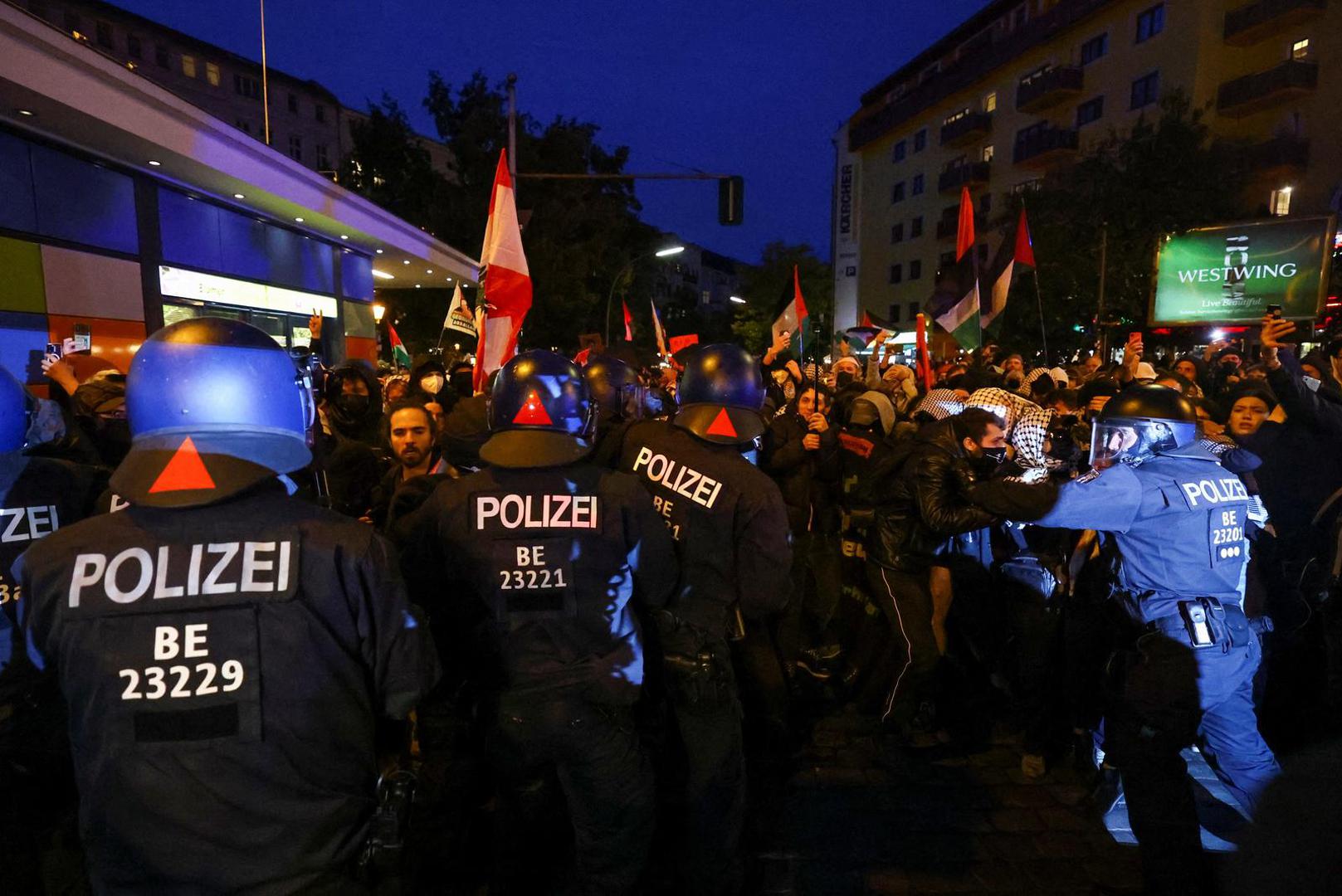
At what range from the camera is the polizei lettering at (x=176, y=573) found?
5.54 ft

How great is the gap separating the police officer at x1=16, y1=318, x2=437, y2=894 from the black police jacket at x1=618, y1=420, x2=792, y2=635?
5.57 feet

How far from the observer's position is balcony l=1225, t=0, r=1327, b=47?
2548 cm

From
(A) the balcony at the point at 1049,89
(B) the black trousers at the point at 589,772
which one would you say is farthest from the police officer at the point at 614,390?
(A) the balcony at the point at 1049,89

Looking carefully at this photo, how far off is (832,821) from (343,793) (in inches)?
108

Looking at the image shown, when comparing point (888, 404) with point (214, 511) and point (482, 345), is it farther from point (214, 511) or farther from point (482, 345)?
point (214, 511)

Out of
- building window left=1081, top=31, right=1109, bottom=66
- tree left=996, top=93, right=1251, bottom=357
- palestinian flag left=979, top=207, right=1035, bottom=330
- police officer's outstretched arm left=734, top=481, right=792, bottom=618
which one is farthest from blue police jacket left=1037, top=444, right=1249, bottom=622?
building window left=1081, top=31, right=1109, bottom=66

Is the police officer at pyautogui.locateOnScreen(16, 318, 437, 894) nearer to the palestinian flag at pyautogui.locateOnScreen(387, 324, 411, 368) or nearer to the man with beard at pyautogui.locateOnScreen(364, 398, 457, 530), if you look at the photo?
the man with beard at pyautogui.locateOnScreen(364, 398, 457, 530)

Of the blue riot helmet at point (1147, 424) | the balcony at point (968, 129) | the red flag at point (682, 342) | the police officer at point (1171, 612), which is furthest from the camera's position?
the balcony at point (968, 129)

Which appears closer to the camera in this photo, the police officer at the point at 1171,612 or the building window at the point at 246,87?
the police officer at the point at 1171,612

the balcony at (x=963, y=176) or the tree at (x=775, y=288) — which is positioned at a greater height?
the balcony at (x=963, y=176)

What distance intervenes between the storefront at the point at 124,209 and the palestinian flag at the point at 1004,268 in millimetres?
9097

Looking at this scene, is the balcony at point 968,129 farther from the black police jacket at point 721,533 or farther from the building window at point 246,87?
the building window at point 246,87

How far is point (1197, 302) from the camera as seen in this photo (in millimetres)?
15273

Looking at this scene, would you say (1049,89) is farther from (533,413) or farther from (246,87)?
(246,87)
